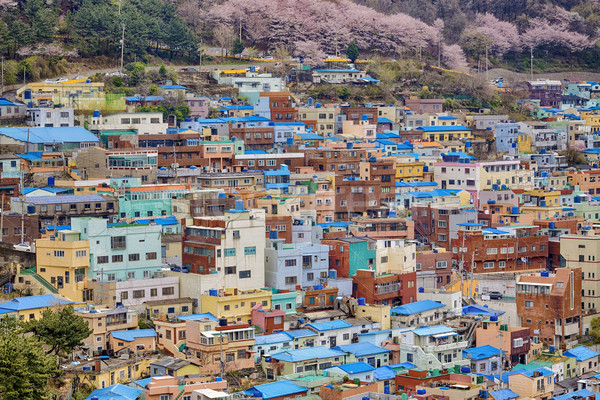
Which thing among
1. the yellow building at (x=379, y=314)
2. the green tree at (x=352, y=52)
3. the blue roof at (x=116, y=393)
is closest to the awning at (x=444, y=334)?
the yellow building at (x=379, y=314)

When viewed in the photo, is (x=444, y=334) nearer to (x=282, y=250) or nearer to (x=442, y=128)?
(x=282, y=250)

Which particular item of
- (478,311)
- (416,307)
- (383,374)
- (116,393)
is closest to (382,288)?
(416,307)

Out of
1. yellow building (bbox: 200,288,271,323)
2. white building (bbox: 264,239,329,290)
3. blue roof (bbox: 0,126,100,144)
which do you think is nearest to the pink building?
blue roof (bbox: 0,126,100,144)

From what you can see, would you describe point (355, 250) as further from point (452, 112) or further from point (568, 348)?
point (452, 112)

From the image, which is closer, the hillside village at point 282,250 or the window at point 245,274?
the hillside village at point 282,250

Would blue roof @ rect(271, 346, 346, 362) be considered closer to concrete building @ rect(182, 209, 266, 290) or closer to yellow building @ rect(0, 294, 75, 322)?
concrete building @ rect(182, 209, 266, 290)

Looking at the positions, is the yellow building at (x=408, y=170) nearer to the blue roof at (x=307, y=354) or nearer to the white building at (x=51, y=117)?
the white building at (x=51, y=117)
